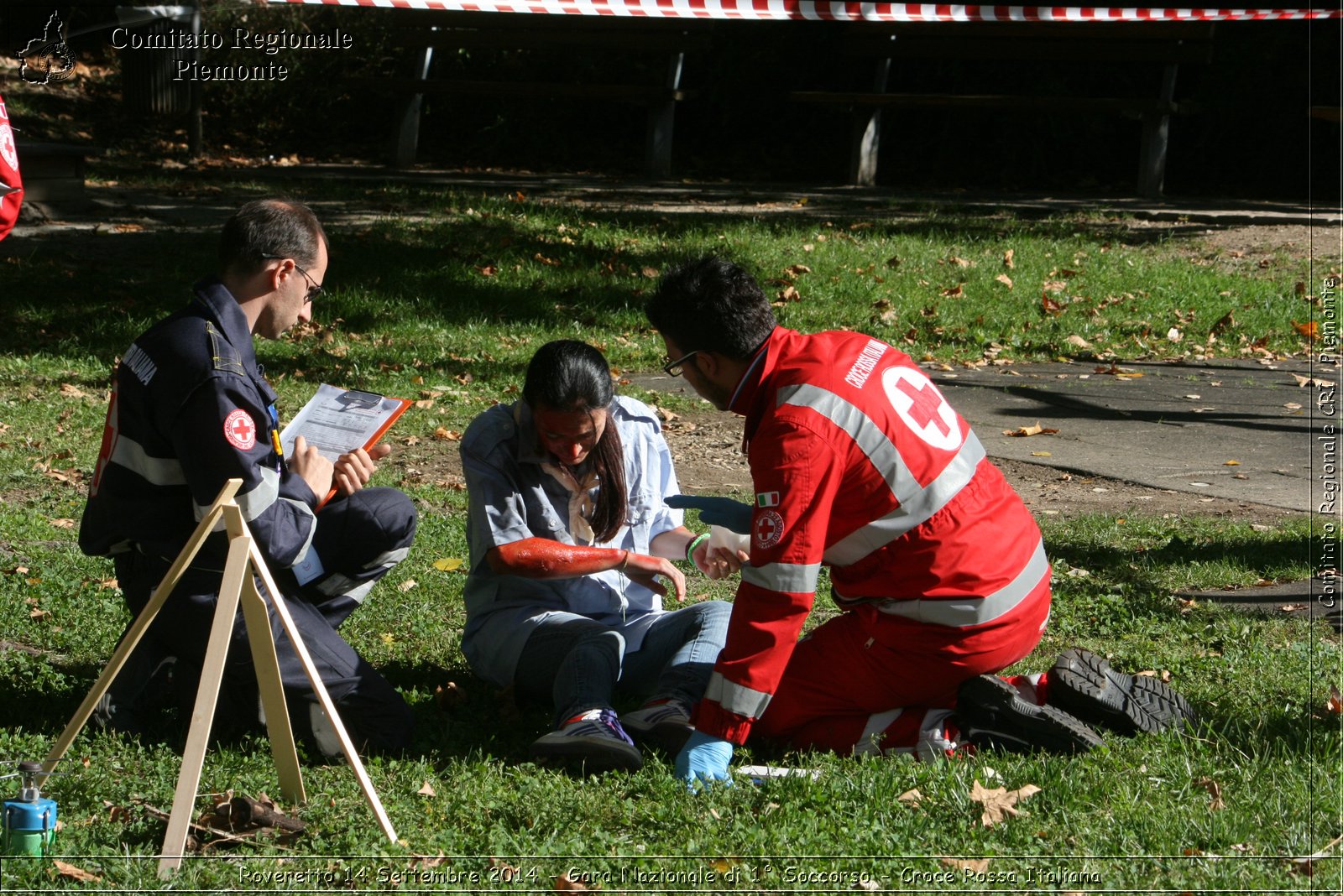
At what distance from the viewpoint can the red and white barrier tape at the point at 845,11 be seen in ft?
37.2

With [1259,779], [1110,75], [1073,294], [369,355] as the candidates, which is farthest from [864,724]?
[1110,75]

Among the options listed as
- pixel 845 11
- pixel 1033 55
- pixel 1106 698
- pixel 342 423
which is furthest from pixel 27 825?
pixel 1033 55

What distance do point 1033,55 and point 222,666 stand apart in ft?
41.7

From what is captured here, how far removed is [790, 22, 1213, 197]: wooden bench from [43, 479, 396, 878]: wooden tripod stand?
1167cm

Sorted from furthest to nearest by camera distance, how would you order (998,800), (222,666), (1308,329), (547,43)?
(547,43) < (1308,329) < (998,800) < (222,666)

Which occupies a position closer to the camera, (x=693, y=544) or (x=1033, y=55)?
(x=693, y=544)

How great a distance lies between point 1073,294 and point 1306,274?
6.48 feet

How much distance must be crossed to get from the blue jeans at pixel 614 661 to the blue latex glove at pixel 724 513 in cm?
41

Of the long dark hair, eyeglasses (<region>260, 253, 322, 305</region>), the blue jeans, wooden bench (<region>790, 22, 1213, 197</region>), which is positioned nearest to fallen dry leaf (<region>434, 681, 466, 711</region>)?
the blue jeans

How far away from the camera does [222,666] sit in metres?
3.09

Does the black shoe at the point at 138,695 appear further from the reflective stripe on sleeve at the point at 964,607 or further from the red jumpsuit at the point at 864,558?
the reflective stripe on sleeve at the point at 964,607

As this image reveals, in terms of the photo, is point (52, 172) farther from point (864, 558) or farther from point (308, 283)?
point (864, 558)

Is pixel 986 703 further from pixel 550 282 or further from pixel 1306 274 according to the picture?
pixel 1306 274

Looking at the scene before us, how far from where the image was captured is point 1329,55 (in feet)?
51.7
